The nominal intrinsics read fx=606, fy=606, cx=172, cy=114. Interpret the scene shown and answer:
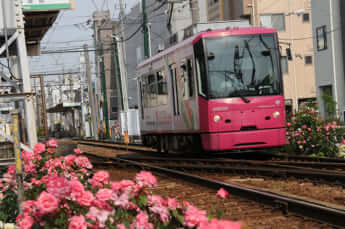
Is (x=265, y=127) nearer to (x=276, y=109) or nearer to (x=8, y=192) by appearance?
(x=276, y=109)

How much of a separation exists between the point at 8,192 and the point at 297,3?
140 feet

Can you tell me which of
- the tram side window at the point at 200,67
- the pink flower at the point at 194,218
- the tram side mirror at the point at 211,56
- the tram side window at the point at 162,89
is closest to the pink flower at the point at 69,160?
the pink flower at the point at 194,218

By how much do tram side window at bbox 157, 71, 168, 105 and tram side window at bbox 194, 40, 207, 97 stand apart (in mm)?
3450

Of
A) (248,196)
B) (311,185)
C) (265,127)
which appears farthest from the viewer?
(265,127)

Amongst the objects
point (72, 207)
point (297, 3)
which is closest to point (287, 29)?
point (297, 3)

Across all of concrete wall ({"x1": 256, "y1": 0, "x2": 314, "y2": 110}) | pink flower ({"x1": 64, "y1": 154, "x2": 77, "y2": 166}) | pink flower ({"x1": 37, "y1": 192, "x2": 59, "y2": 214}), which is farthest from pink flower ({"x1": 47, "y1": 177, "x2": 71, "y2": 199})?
concrete wall ({"x1": 256, "y1": 0, "x2": 314, "y2": 110})

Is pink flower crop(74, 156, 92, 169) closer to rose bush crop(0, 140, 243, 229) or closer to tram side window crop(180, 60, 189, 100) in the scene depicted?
rose bush crop(0, 140, 243, 229)

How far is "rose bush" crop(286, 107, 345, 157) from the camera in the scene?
1662cm

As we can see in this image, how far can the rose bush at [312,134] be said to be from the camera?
16.6 metres

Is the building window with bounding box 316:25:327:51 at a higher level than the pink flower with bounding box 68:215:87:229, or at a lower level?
higher

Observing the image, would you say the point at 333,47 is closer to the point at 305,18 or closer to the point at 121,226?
the point at 305,18

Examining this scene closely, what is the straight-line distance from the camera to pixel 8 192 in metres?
7.03

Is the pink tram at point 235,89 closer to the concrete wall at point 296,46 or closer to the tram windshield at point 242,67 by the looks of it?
the tram windshield at point 242,67

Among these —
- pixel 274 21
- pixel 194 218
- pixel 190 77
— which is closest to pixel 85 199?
pixel 194 218
